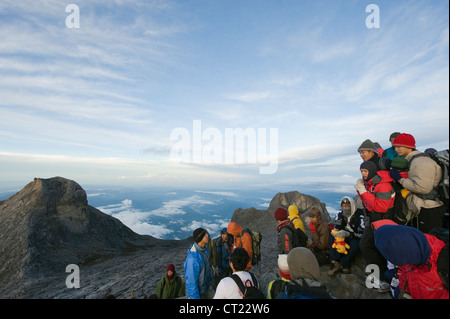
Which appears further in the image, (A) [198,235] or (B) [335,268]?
(B) [335,268]

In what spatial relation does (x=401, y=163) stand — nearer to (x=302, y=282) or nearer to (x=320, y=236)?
(x=320, y=236)

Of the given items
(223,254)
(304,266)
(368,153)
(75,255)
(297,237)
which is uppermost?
(368,153)

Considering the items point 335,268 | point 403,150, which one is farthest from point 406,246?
point 335,268

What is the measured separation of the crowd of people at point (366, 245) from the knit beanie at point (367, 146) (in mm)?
29

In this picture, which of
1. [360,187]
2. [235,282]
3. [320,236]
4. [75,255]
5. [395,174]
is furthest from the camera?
[75,255]

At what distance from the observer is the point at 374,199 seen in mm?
5395

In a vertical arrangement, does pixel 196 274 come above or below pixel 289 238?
below

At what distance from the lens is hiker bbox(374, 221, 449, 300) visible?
3.30 metres

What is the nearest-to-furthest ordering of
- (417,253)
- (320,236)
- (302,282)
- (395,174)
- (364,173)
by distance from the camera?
1. (417,253)
2. (302,282)
3. (395,174)
4. (364,173)
5. (320,236)

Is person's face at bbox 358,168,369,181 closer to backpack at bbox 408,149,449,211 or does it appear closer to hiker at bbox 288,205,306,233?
backpack at bbox 408,149,449,211

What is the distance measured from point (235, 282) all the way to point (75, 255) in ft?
85.9

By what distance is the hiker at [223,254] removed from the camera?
25.1 feet

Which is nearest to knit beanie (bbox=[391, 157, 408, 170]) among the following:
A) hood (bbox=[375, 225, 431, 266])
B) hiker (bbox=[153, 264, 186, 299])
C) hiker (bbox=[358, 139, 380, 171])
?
hiker (bbox=[358, 139, 380, 171])
